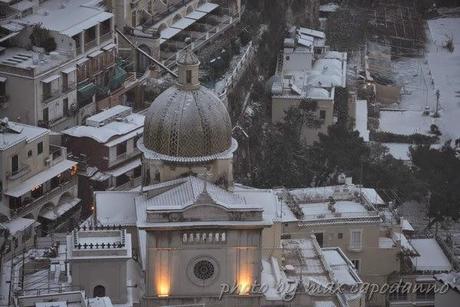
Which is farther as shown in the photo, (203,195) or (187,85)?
(187,85)

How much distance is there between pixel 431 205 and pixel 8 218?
62.4ft

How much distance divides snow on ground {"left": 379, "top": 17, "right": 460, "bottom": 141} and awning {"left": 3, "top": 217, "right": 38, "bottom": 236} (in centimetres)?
2858

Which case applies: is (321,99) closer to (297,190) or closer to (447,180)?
(447,180)

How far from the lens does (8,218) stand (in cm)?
6706

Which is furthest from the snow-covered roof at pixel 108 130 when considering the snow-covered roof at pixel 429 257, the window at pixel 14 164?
→ the snow-covered roof at pixel 429 257

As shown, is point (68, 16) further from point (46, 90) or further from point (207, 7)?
point (207, 7)

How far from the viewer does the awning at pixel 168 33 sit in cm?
8655

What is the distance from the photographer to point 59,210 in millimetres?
69562

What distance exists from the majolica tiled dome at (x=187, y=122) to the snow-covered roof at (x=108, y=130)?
10.2m

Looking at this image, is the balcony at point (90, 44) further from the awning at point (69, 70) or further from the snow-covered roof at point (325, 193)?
the snow-covered roof at point (325, 193)

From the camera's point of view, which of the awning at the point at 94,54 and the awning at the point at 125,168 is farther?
the awning at the point at 94,54

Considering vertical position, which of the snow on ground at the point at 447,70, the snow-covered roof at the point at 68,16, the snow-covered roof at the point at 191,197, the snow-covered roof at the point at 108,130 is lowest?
the snow on ground at the point at 447,70

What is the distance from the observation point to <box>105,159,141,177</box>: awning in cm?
7212

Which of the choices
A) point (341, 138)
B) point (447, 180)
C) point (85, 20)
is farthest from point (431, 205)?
point (85, 20)
